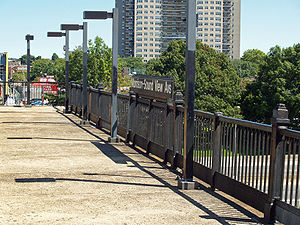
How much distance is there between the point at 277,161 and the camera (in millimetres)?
6211

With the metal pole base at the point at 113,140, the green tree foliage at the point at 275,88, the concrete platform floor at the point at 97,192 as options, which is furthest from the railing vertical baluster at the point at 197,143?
the green tree foliage at the point at 275,88

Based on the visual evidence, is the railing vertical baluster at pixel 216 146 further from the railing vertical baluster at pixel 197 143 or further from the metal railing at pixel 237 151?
the railing vertical baluster at pixel 197 143

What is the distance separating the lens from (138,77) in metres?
12.9

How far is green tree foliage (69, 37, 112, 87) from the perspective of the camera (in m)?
75.3

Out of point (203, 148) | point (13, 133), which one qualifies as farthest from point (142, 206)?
point (13, 133)

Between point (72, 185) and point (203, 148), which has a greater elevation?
point (203, 148)

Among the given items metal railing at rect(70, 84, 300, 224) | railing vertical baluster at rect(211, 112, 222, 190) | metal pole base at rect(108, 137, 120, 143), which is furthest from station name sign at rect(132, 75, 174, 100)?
railing vertical baluster at rect(211, 112, 222, 190)

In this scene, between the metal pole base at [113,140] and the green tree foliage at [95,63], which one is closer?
the metal pole base at [113,140]

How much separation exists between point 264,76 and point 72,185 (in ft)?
192

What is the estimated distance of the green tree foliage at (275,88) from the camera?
6074 cm

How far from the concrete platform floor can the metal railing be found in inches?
11.5

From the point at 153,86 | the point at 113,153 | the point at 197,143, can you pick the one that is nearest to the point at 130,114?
the point at 113,153

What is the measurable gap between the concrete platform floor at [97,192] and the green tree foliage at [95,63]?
62823 millimetres

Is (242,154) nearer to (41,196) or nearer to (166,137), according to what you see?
(41,196)
